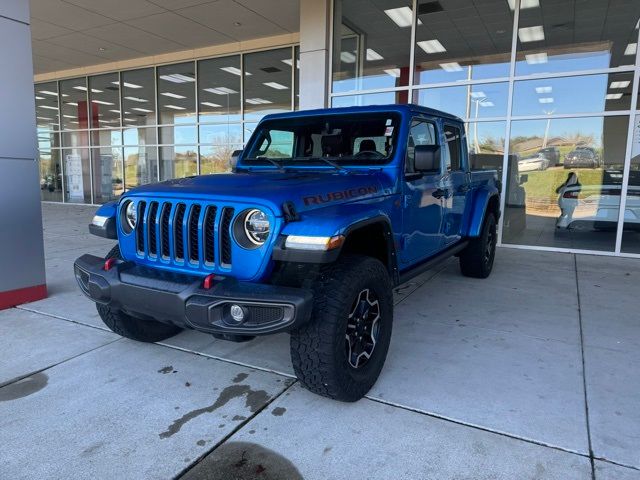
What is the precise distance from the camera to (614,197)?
24.8 feet

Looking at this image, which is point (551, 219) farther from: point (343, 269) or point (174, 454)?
point (174, 454)

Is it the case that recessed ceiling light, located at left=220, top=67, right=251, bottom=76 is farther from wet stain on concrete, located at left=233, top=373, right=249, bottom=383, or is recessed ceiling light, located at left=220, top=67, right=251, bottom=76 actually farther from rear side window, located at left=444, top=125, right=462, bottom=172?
wet stain on concrete, located at left=233, top=373, right=249, bottom=383

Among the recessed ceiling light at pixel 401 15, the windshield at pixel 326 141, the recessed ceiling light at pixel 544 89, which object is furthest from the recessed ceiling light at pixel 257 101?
the windshield at pixel 326 141

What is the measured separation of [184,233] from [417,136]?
2111mm

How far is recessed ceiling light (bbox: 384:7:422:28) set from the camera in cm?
852

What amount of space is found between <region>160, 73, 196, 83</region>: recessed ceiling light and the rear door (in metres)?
10.4

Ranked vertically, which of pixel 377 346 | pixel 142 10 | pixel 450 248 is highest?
pixel 142 10

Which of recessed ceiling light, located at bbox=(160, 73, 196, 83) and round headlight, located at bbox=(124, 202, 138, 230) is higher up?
recessed ceiling light, located at bbox=(160, 73, 196, 83)

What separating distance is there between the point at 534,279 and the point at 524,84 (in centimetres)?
394

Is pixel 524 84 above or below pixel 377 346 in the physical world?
above

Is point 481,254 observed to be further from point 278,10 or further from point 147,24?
point 147,24

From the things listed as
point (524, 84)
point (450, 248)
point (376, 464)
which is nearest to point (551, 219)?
point (524, 84)

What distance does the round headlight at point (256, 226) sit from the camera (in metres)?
2.45

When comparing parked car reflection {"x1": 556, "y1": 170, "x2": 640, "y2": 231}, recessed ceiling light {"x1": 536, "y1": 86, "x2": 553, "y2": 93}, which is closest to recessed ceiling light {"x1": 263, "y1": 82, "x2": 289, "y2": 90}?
recessed ceiling light {"x1": 536, "y1": 86, "x2": 553, "y2": 93}
